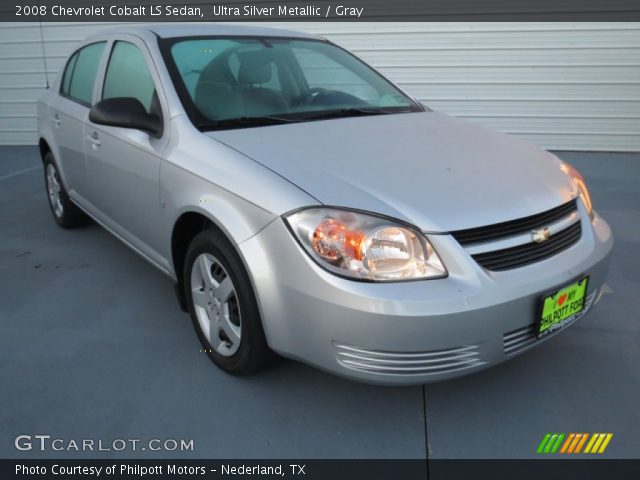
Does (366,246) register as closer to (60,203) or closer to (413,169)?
(413,169)

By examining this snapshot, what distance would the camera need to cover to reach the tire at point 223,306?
2.00 meters

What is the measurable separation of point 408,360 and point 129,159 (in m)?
1.72

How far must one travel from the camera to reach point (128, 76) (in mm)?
2889

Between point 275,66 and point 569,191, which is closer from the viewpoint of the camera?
point 569,191

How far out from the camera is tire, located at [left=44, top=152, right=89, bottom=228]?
4.01 m

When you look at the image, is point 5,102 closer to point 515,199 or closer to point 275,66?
point 275,66

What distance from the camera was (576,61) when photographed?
696 centimetres

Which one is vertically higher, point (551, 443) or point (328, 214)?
point (328, 214)

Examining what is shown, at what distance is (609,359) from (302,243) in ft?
5.23

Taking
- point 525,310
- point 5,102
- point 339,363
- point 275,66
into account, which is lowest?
point 5,102

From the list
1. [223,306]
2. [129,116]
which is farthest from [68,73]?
[223,306]
